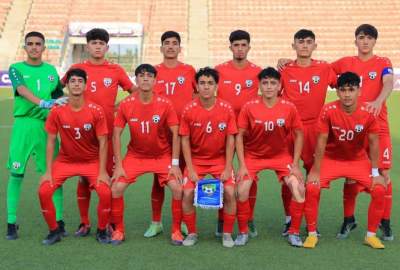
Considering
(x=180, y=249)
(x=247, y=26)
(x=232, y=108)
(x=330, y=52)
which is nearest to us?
(x=180, y=249)

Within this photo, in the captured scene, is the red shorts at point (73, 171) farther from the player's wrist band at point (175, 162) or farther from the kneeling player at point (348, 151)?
the kneeling player at point (348, 151)

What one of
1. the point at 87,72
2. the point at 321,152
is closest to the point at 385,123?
the point at 321,152

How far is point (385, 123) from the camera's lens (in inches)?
202

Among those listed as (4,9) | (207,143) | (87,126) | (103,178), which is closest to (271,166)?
(207,143)

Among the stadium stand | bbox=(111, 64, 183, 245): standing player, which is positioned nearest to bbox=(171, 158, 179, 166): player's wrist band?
bbox=(111, 64, 183, 245): standing player

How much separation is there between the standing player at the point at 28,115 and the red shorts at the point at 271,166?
1.86 m

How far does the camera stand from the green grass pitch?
423 cm

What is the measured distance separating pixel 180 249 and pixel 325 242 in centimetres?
132

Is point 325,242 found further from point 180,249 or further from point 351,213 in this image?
point 180,249

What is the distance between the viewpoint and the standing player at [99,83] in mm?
5078

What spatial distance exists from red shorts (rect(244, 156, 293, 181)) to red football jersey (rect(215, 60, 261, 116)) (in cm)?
58

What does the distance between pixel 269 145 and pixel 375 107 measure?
997mm

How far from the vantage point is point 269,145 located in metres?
5.00

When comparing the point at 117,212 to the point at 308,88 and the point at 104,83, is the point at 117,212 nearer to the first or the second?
the point at 104,83
